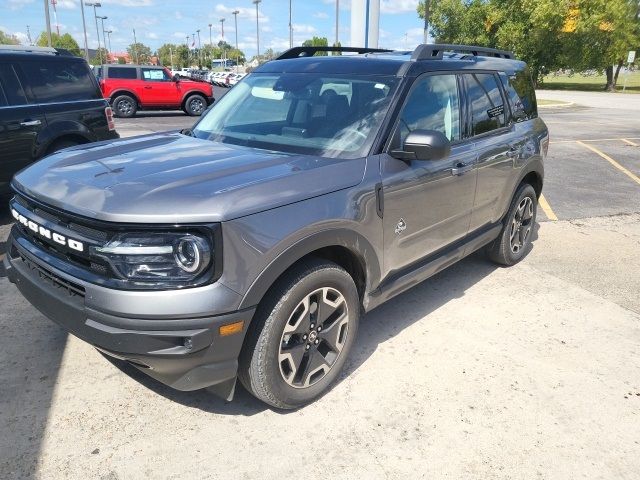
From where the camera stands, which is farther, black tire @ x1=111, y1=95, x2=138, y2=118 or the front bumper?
black tire @ x1=111, y1=95, x2=138, y2=118

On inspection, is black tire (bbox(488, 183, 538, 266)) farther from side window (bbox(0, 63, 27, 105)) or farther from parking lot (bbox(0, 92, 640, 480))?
side window (bbox(0, 63, 27, 105))

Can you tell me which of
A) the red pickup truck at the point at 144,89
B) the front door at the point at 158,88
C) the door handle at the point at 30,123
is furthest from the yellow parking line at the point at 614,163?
the front door at the point at 158,88

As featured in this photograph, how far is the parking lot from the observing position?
253cm

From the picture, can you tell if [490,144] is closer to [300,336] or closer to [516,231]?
[516,231]

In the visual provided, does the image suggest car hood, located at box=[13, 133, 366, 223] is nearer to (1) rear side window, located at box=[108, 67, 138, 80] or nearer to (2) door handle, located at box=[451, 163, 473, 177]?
(2) door handle, located at box=[451, 163, 473, 177]

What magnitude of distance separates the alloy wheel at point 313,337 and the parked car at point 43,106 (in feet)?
15.7

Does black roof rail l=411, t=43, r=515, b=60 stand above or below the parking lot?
above

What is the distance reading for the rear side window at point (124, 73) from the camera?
1911cm

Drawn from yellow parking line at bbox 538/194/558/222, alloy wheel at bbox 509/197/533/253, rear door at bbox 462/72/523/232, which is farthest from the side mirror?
yellow parking line at bbox 538/194/558/222

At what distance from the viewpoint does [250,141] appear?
3.39 metres

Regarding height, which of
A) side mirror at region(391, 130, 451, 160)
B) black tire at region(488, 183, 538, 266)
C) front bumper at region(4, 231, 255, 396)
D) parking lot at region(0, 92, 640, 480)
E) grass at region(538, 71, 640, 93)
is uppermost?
side mirror at region(391, 130, 451, 160)

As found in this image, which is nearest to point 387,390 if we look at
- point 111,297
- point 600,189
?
point 111,297

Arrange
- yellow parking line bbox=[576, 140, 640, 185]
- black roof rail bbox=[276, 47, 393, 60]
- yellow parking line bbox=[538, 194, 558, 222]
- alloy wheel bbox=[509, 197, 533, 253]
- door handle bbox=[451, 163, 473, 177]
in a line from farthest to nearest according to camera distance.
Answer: yellow parking line bbox=[576, 140, 640, 185]
yellow parking line bbox=[538, 194, 558, 222]
alloy wheel bbox=[509, 197, 533, 253]
black roof rail bbox=[276, 47, 393, 60]
door handle bbox=[451, 163, 473, 177]

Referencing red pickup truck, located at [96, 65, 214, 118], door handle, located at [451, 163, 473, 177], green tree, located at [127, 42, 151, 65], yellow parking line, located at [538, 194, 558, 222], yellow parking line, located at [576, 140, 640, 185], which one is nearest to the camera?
door handle, located at [451, 163, 473, 177]
